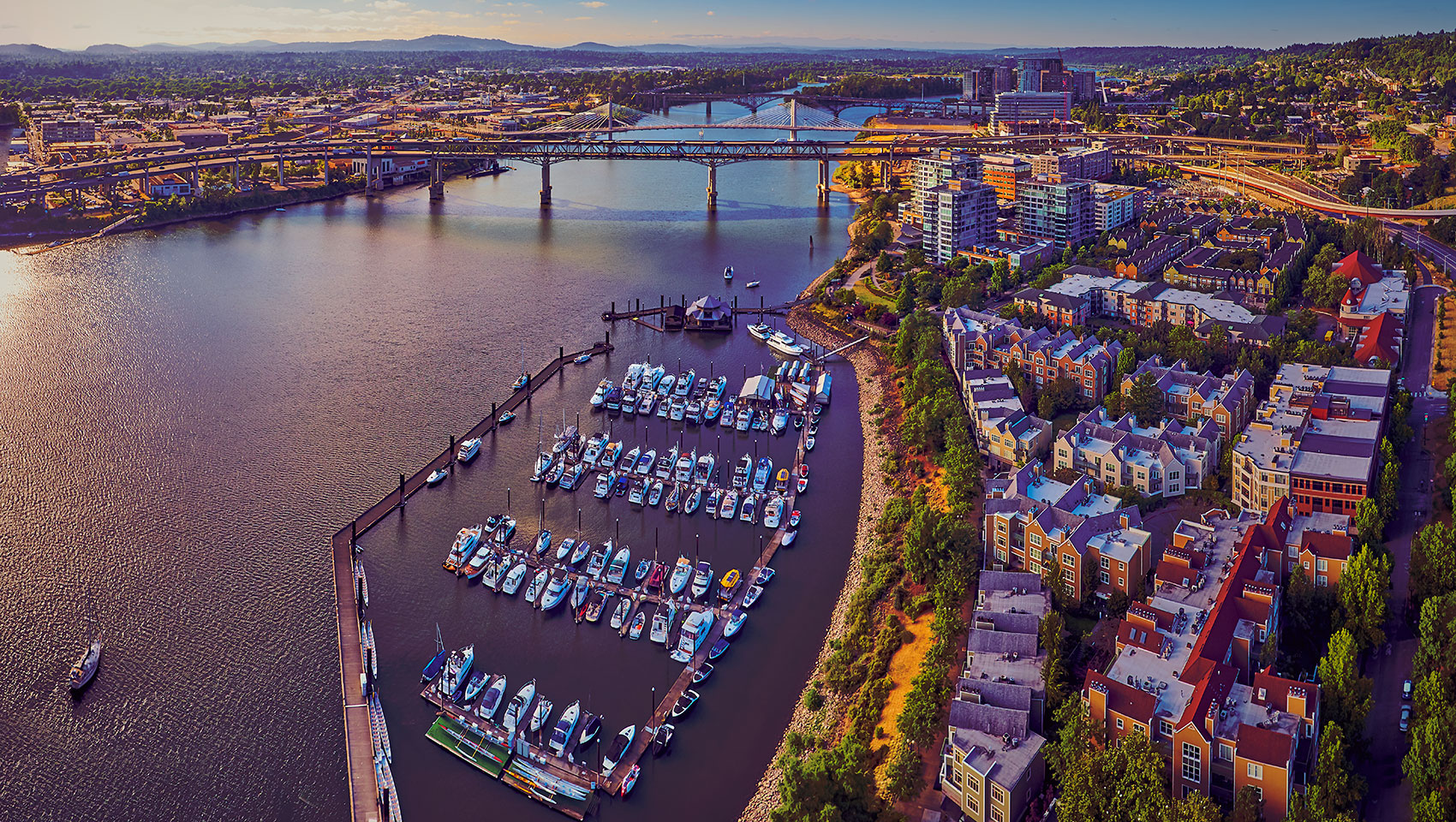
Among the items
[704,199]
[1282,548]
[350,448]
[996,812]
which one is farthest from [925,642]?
[704,199]

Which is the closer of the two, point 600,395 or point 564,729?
point 564,729

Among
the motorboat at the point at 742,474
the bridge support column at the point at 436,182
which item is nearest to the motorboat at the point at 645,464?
the motorboat at the point at 742,474

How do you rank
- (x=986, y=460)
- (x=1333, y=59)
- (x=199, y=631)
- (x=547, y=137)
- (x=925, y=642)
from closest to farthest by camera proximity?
(x=925, y=642), (x=199, y=631), (x=986, y=460), (x=547, y=137), (x=1333, y=59)

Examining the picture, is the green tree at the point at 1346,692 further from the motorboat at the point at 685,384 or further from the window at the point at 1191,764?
the motorboat at the point at 685,384

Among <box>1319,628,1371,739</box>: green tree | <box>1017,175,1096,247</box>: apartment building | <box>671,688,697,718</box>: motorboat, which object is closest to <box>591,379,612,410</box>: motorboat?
<box>671,688,697,718</box>: motorboat

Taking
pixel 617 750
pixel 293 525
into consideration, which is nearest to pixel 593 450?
pixel 293 525

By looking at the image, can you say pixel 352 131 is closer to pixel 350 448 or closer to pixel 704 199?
pixel 704 199

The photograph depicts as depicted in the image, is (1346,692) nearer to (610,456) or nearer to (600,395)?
(610,456)
